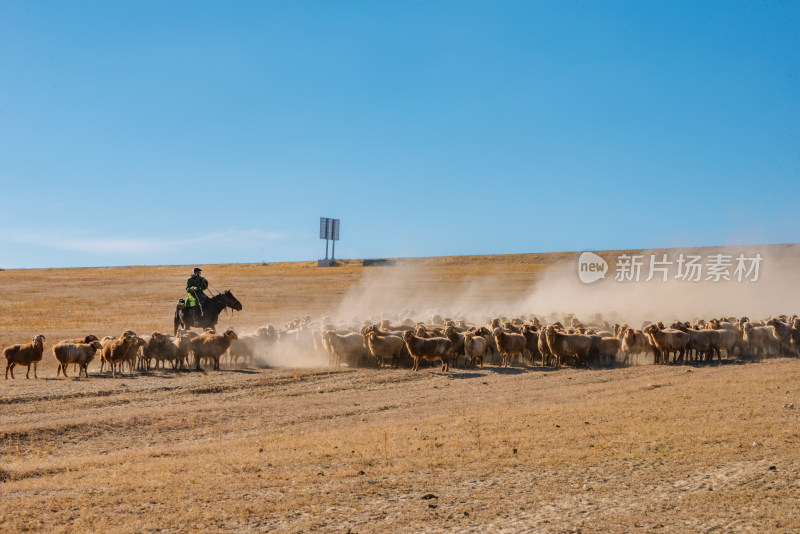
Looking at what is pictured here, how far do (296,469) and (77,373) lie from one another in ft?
45.0

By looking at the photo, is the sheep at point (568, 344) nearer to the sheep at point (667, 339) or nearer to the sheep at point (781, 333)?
the sheep at point (667, 339)

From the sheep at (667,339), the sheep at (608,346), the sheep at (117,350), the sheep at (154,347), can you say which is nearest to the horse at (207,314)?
the sheep at (154,347)

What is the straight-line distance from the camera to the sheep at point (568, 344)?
22.5m

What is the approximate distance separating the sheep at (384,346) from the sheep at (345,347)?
0.46 metres

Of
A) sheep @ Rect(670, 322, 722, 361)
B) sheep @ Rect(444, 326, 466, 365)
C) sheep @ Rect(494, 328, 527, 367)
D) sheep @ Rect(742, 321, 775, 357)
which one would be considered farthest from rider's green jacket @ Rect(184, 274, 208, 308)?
sheep @ Rect(742, 321, 775, 357)

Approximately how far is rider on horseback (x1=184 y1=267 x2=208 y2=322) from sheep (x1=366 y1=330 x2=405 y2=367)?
8860 mm

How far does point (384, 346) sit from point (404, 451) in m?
11.7

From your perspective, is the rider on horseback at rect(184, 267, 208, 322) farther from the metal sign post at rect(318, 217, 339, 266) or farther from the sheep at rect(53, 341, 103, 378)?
the metal sign post at rect(318, 217, 339, 266)

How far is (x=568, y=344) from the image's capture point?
22516 mm

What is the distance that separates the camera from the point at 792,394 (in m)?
14.6

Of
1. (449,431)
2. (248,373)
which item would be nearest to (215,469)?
(449,431)

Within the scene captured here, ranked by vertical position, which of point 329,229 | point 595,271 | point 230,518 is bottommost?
point 230,518

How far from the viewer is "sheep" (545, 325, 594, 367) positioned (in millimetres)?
22500

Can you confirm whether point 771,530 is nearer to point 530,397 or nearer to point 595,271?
point 530,397
